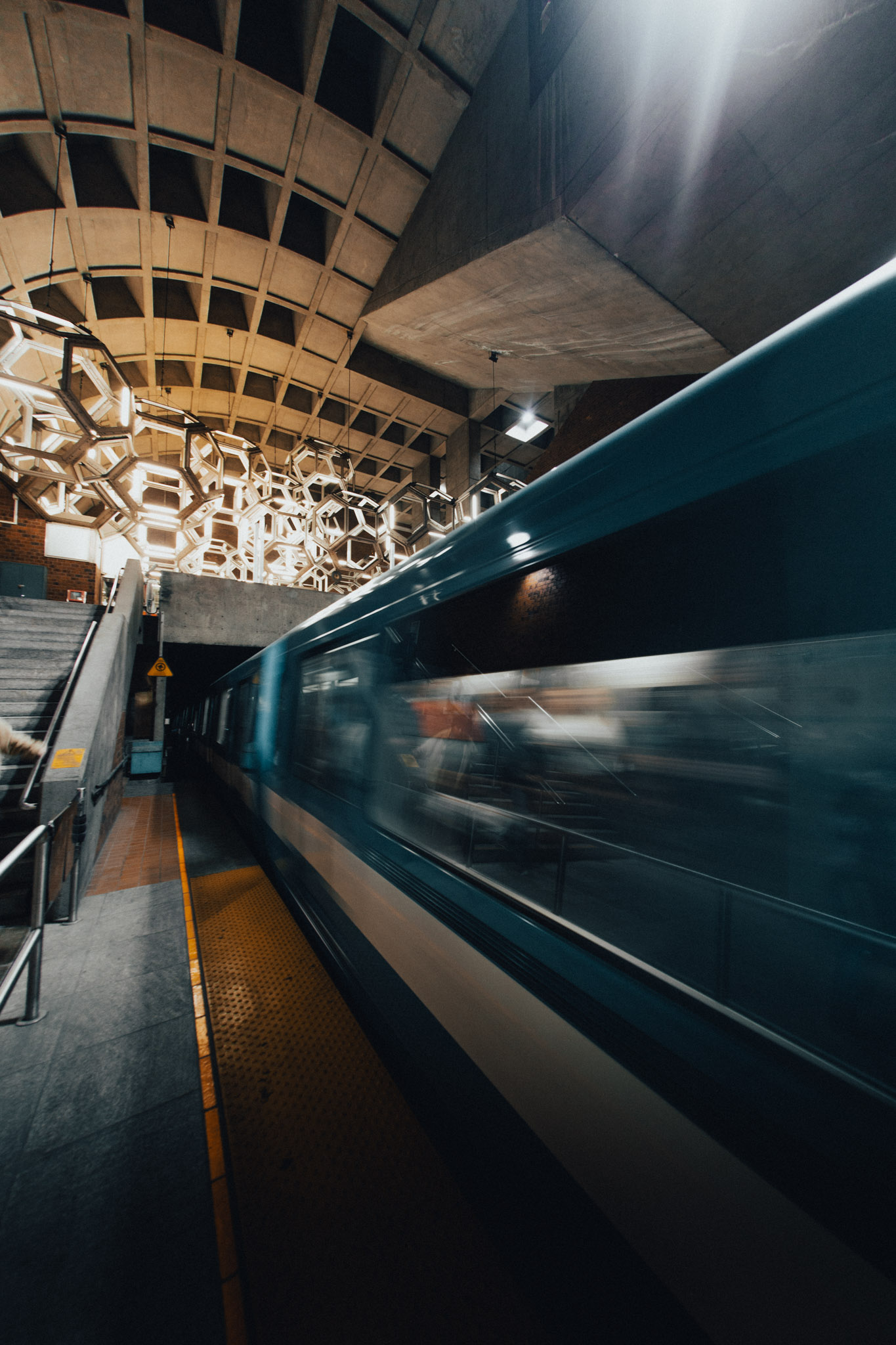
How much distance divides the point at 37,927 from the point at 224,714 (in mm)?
5289

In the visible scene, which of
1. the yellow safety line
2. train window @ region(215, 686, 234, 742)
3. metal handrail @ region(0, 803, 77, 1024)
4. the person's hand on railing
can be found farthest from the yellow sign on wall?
train window @ region(215, 686, 234, 742)

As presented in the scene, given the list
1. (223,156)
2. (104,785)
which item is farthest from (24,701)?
(223,156)

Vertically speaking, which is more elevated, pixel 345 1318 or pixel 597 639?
pixel 597 639

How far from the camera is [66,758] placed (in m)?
3.95

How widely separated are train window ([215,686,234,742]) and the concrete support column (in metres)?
8.18

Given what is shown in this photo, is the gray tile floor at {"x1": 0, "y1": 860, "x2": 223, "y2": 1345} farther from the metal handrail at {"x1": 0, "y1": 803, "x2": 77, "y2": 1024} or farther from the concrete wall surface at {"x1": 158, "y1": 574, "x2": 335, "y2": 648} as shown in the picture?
the concrete wall surface at {"x1": 158, "y1": 574, "x2": 335, "y2": 648}

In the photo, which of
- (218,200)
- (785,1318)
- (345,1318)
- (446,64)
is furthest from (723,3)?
(218,200)

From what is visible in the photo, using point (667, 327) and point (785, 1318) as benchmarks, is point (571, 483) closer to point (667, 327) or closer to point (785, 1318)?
point (785, 1318)

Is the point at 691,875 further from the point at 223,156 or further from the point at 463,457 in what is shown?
the point at 463,457

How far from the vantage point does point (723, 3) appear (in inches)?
130

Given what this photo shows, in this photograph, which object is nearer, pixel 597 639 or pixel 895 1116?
pixel 895 1116

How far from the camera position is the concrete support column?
12672 millimetres

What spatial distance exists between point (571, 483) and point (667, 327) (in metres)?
5.64

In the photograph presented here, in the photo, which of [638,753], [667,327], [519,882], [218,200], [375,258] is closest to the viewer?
[638,753]
